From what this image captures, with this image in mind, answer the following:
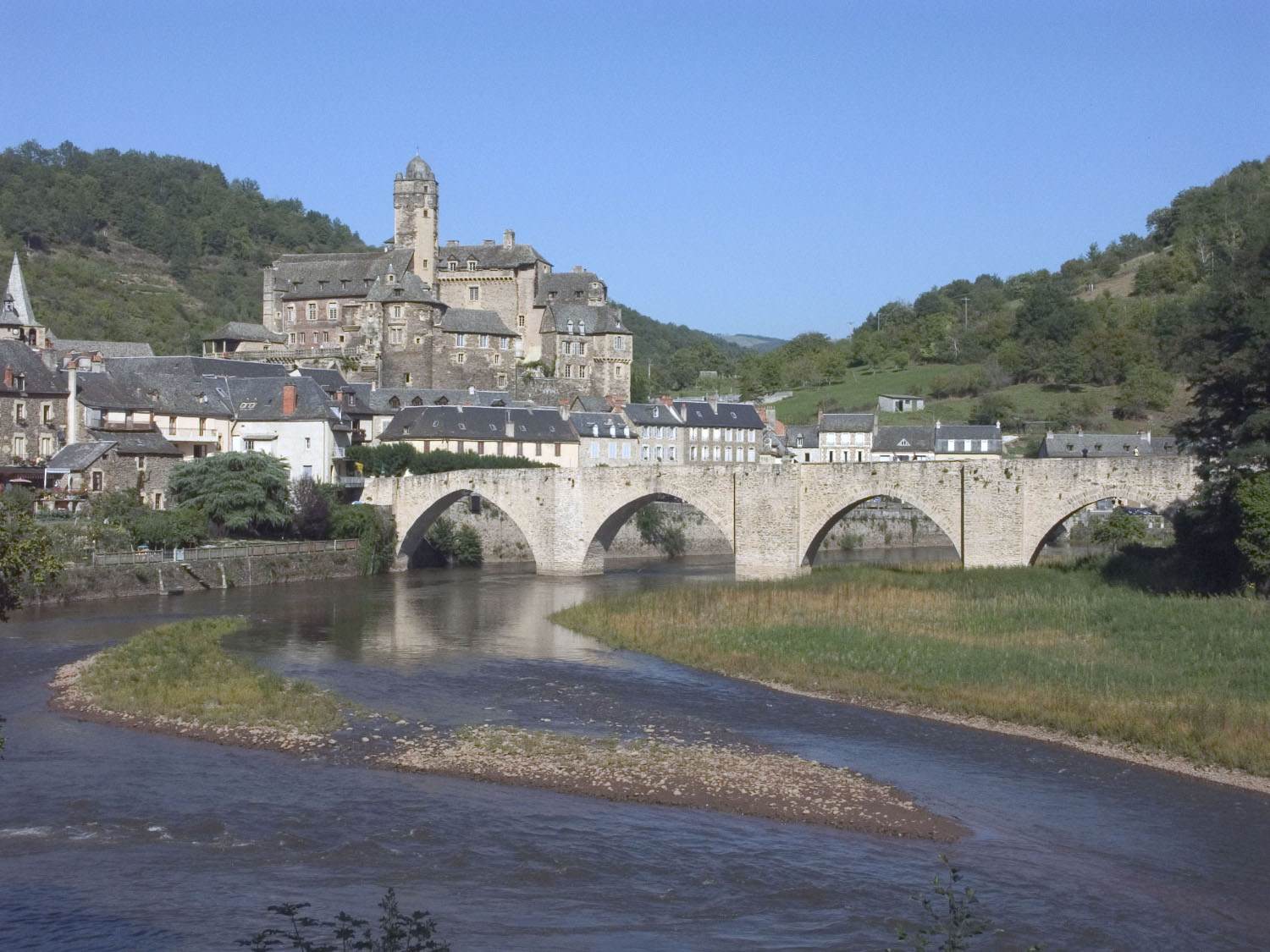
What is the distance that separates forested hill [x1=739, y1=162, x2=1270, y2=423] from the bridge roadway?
39.8 m

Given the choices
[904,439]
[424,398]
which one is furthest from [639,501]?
[904,439]

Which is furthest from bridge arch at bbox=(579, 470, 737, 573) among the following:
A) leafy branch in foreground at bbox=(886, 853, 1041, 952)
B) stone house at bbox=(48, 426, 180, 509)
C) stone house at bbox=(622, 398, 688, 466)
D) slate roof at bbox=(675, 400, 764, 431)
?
leafy branch in foreground at bbox=(886, 853, 1041, 952)

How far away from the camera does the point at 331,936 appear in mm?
12672

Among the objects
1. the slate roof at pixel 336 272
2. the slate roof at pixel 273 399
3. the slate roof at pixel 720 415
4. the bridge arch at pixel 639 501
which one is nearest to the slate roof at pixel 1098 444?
the slate roof at pixel 720 415

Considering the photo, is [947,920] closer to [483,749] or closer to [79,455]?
[483,749]

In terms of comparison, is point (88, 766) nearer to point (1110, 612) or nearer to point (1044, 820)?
point (1044, 820)

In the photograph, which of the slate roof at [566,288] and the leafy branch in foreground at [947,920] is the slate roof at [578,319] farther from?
the leafy branch in foreground at [947,920]

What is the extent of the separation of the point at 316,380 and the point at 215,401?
6.04 meters

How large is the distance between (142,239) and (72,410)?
280 feet

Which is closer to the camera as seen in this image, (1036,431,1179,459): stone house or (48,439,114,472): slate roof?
(48,439,114,472): slate roof

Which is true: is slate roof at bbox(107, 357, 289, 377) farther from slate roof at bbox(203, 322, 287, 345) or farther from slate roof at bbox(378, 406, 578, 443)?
slate roof at bbox(203, 322, 287, 345)

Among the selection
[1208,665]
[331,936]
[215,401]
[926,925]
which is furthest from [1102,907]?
[215,401]

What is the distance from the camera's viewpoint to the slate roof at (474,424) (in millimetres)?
57188

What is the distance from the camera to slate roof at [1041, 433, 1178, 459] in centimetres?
6462
